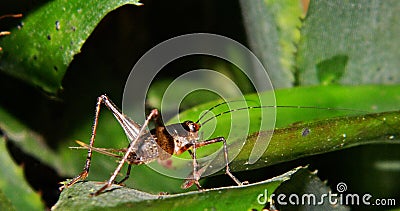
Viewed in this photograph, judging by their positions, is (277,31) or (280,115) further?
(277,31)

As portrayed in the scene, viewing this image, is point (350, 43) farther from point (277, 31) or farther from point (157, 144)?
point (157, 144)

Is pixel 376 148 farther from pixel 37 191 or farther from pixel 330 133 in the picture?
pixel 37 191

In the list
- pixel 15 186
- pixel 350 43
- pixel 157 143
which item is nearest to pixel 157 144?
pixel 157 143

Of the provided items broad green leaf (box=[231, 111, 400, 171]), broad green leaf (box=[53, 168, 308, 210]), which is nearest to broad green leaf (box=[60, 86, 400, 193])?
broad green leaf (box=[231, 111, 400, 171])

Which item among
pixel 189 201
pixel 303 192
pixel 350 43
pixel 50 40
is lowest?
pixel 189 201

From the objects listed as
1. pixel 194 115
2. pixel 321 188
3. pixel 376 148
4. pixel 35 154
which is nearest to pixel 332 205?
pixel 321 188

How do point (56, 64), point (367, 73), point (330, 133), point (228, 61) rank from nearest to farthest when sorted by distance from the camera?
point (330, 133) < point (56, 64) < point (367, 73) < point (228, 61)
